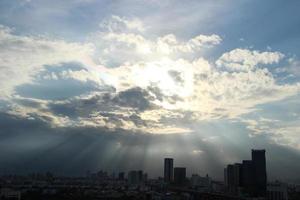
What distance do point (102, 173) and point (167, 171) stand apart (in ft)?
115

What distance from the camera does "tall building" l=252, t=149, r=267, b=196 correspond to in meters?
78.9

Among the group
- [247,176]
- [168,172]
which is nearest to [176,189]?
[247,176]

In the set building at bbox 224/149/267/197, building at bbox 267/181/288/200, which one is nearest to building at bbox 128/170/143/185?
building at bbox 224/149/267/197

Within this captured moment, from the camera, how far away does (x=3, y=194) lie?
175ft

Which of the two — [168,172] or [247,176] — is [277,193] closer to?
[247,176]

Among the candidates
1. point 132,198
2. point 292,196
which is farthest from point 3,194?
point 292,196

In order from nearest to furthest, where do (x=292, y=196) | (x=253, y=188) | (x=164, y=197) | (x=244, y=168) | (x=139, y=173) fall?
(x=164, y=197), (x=292, y=196), (x=253, y=188), (x=244, y=168), (x=139, y=173)

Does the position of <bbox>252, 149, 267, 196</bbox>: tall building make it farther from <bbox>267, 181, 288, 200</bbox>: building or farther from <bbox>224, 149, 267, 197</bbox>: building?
<bbox>267, 181, 288, 200</bbox>: building

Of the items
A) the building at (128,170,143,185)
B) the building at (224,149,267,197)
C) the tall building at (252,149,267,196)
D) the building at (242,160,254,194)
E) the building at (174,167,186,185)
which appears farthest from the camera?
the building at (128,170,143,185)

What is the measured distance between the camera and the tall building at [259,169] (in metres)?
78.9

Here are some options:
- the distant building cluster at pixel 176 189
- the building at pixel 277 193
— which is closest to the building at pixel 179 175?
the distant building cluster at pixel 176 189

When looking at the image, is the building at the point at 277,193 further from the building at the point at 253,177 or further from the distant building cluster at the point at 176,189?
the building at the point at 253,177

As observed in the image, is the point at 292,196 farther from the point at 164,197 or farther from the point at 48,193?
the point at 48,193

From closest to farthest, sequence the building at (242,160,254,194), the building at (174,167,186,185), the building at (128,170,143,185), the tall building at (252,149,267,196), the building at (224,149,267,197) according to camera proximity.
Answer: the building at (224,149,267,197)
the tall building at (252,149,267,196)
the building at (242,160,254,194)
the building at (174,167,186,185)
the building at (128,170,143,185)
